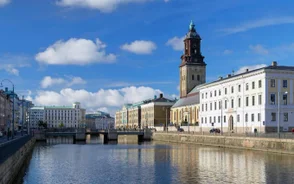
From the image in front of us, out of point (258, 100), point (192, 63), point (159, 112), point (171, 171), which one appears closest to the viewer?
point (171, 171)

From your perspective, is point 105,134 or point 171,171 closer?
point 171,171

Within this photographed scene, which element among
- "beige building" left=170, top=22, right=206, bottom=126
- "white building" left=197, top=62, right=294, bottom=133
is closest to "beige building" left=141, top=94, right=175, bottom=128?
"beige building" left=170, top=22, right=206, bottom=126

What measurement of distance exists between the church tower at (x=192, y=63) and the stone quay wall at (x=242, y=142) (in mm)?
50891

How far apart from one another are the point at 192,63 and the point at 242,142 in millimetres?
86526

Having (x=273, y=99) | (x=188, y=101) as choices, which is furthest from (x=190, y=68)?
(x=273, y=99)

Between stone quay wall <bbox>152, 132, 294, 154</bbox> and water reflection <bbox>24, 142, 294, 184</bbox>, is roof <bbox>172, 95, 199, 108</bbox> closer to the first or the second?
stone quay wall <bbox>152, 132, 294, 154</bbox>

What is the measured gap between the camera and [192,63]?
511 feet

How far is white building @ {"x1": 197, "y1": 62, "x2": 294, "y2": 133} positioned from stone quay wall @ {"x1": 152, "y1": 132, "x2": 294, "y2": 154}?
7.77m

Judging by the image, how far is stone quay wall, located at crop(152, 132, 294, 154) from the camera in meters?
58.6

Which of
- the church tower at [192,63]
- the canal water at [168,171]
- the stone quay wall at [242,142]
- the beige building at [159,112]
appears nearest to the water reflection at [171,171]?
the canal water at [168,171]

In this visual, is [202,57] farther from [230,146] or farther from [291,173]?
[291,173]

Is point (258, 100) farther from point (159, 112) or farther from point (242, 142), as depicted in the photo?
point (159, 112)

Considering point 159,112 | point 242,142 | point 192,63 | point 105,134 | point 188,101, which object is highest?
point 192,63

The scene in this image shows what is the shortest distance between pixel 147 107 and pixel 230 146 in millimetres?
116790
